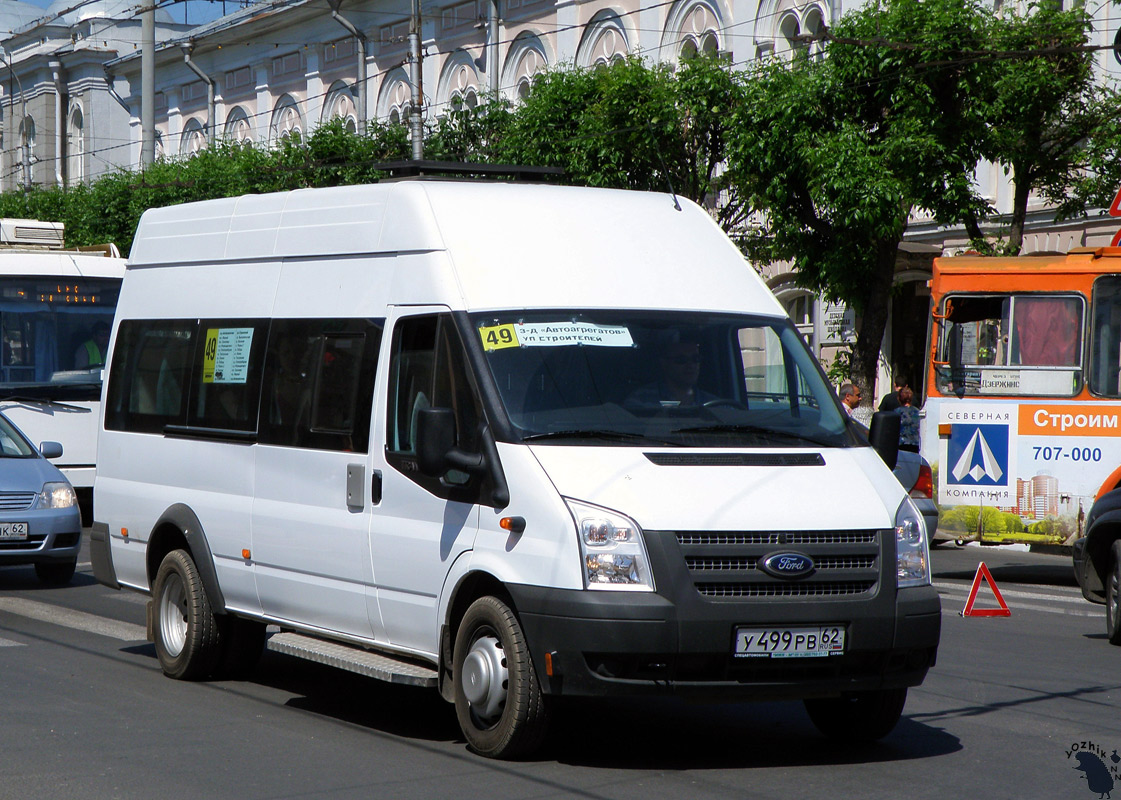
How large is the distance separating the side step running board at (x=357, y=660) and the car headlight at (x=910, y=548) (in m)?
2.08

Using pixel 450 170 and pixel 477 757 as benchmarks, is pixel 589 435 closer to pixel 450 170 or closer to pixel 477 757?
pixel 477 757

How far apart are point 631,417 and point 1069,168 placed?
17.9 metres

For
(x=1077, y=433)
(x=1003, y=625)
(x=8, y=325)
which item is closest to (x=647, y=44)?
(x=8, y=325)

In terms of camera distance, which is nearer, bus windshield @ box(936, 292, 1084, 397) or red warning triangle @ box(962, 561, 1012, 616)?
red warning triangle @ box(962, 561, 1012, 616)

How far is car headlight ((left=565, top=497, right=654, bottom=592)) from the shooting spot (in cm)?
634

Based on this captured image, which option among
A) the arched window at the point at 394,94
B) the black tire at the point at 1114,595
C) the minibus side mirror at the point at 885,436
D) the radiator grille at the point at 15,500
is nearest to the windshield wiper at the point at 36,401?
the radiator grille at the point at 15,500

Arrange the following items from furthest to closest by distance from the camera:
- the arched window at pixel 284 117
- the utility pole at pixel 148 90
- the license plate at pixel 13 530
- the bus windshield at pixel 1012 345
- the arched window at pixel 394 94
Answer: the arched window at pixel 284 117 → the arched window at pixel 394 94 → the utility pole at pixel 148 90 → the bus windshield at pixel 1012 345 → the license plate at pixel 13 530

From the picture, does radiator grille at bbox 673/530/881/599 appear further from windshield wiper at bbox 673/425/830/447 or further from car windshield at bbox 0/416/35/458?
car windshield at bbox 0/416/35/458

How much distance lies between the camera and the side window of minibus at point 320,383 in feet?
25.2

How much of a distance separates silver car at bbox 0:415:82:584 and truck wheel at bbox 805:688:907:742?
8.01 m

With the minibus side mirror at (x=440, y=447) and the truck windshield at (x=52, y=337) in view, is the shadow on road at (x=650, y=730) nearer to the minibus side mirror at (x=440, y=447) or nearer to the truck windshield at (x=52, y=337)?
the minibus side mirror at (x=440, y=447)

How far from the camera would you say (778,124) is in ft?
72.6

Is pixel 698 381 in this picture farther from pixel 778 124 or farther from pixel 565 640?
pixel 778 124

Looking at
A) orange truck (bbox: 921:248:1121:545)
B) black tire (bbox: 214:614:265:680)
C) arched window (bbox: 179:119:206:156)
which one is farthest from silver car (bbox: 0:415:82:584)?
arched window (bbox: 179:119:206:156)
